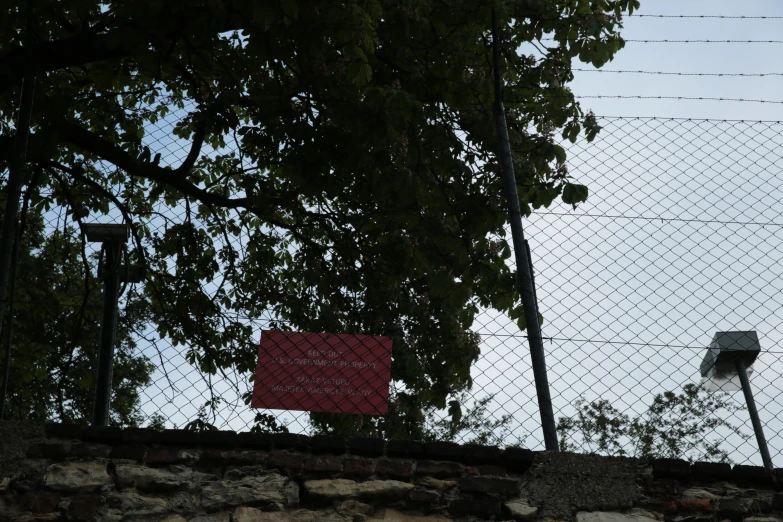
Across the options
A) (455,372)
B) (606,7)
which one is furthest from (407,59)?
(455,372)

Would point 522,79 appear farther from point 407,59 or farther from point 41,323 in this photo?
point 41,323

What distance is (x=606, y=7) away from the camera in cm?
650

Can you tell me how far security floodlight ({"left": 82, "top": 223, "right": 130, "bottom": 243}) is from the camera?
514 centimetres

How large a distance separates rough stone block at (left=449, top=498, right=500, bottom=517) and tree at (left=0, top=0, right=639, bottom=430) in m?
1.79

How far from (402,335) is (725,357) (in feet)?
8.87

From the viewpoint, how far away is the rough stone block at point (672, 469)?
12.3 ft

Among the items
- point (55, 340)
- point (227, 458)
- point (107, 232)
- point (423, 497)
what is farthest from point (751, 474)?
point (55, 340)

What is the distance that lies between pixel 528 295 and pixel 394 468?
996mm

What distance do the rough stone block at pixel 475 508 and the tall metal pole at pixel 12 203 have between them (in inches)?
83.0

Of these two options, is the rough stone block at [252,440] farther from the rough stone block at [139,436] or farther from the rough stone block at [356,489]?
the rough stone block at [139,436]

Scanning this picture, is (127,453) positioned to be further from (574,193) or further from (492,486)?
(574,193)

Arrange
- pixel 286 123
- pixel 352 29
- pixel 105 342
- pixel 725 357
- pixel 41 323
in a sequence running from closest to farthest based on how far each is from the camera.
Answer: pixel 725 357
pixel 105 342
pixel 352 29
pixel 286 123
pixel 41 323

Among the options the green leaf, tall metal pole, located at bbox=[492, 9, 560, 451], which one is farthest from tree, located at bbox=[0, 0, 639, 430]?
tall metal pole, located at bbox=[492, 9, 560, 451]

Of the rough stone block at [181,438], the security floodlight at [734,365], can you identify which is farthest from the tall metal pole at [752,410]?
the rough stone block at [181,438]
